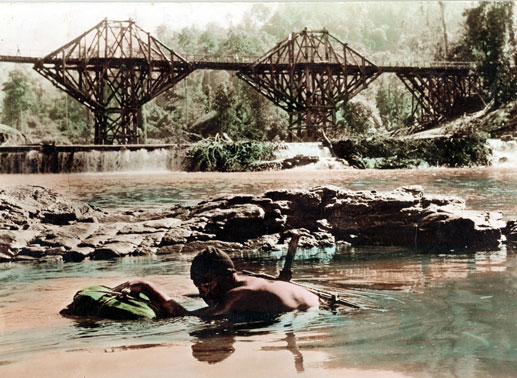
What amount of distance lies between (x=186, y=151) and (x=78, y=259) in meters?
0.99

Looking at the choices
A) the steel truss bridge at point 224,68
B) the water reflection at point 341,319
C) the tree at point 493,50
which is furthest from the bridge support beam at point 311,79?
the water reflection at point 341,319

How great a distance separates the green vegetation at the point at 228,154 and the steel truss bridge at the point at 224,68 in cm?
29

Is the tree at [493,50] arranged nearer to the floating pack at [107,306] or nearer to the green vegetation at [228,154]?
the green vegetation at [228,154]

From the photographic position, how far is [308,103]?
3.93 metres

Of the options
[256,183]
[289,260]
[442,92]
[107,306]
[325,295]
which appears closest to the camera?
[107,306]

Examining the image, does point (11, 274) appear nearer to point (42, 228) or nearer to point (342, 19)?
point (42, 228)

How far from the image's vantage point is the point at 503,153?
3.96 metres

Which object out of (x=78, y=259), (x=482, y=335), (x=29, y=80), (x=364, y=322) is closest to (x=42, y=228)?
(x=78, y=259)

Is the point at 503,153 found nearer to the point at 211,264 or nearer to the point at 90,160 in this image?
the point at 211,264

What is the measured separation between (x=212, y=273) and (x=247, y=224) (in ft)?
1.98

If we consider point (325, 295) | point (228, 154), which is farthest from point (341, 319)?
point (228, 154)

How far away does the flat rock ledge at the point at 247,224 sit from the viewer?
140 inches

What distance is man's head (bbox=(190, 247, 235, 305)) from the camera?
10.3 ft

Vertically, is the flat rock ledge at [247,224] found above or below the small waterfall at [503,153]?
below
